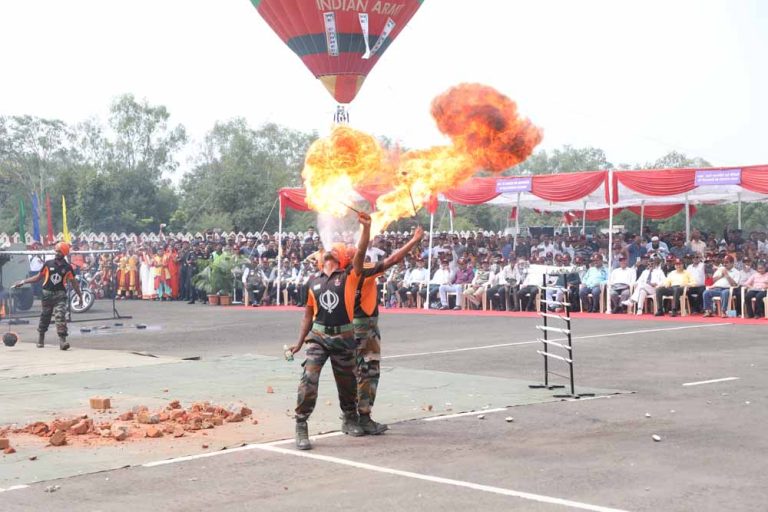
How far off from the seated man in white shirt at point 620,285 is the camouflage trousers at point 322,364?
58.6ft

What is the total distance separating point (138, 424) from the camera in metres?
10.6

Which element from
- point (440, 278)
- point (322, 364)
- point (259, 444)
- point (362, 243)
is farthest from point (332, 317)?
point (440, 278)

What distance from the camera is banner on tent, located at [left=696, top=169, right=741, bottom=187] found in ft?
80.5

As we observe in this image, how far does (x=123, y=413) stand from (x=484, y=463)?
15.7ft

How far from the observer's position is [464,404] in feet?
38.1

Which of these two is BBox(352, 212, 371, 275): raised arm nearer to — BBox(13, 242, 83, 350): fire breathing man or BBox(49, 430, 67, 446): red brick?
BBox(49, 430, 67, 446): red brick

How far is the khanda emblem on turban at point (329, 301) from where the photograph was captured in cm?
941

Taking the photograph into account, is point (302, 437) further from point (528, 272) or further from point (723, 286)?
point (528, 272)

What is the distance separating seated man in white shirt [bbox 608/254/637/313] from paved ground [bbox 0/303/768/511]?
11.1 m

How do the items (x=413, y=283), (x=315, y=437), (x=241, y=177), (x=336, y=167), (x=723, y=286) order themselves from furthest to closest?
(x=241, y=177), (x=413, y=283), (x=723, y=286), (x=336, y=167), (x=315, y=437)

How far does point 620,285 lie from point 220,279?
13696 millimetres

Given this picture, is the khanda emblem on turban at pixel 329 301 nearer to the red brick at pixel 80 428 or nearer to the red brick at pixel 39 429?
the red brick at pixel 80 428

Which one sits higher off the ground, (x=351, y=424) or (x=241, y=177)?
(x=241, y=177)

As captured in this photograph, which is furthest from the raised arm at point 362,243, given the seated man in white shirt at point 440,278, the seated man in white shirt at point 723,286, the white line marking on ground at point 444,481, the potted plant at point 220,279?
the potted plant at point 220,279
